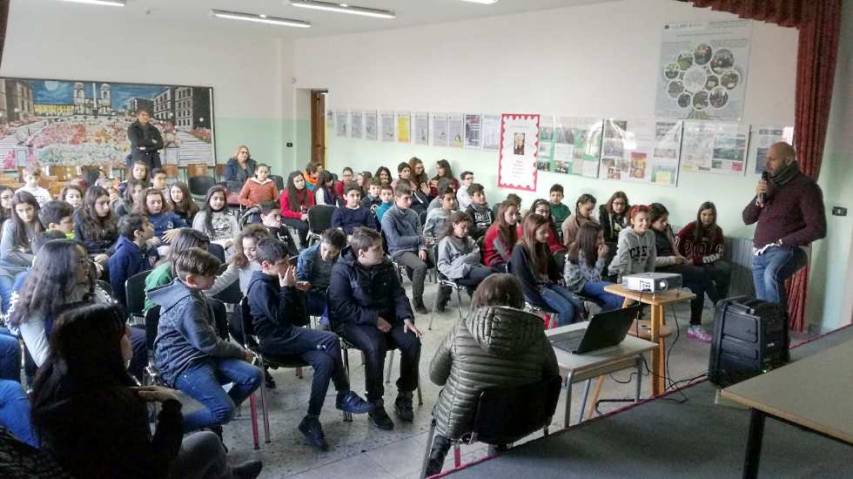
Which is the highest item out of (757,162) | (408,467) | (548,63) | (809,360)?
(548,63)

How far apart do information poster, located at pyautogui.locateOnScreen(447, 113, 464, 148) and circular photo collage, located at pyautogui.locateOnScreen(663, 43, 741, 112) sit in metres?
3.20

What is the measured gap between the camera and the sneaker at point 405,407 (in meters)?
3.79

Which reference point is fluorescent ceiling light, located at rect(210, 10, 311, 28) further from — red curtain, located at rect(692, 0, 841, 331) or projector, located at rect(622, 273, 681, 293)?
projector, located at rect(622, 273, 681, 293)

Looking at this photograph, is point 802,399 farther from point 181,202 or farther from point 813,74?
point 181,202

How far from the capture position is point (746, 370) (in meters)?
3.70

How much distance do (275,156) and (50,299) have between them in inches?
393

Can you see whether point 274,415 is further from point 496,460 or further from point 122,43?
point 122,43

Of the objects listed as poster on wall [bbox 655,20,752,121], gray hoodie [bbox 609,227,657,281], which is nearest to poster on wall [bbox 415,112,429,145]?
poster on wall [bbox 655,20,752,121]

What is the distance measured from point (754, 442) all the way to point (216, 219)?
4.59 metres

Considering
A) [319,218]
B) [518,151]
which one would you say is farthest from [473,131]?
[319,218]

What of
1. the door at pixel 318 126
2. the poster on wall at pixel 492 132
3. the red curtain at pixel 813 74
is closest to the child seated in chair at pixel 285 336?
the red curtain at pixel 813 74

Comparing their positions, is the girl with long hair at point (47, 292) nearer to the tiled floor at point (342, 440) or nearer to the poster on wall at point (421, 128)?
the tiled floor at point (342, 440)

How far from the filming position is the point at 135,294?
3973 mm

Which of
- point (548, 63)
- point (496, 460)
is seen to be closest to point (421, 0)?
point (548, 63)
